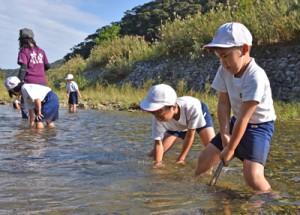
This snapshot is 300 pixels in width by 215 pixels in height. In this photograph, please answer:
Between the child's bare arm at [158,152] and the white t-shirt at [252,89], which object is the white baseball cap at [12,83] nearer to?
the child's bare arm at [158,152]

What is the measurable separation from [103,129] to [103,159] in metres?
2.90

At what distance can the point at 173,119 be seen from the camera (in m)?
4.53

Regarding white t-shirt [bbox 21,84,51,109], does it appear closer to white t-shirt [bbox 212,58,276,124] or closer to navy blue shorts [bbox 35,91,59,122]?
navy blue shorts [bbox 35,91,59,122]

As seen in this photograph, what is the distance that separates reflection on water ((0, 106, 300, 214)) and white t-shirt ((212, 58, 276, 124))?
62cm

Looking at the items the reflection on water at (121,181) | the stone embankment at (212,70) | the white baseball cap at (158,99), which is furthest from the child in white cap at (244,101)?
the stone embankment at (212,70)

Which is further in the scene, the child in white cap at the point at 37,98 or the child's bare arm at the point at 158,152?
the child in white cap at the point at 37,98

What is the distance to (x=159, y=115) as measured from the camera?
4.05 meters

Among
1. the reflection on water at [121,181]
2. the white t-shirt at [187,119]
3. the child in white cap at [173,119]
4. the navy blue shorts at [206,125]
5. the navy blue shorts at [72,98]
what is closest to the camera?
the reflection on water at [121,181]

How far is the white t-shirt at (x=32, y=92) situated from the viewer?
6770 millimetres

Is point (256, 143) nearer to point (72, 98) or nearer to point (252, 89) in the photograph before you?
point (252, 89)

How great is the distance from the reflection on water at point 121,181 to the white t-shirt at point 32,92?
692 millimetres

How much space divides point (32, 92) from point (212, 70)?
22.5 feet

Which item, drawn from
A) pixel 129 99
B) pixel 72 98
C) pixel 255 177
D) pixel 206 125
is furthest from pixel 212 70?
pixel 255 177

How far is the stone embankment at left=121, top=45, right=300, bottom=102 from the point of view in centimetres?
1023
